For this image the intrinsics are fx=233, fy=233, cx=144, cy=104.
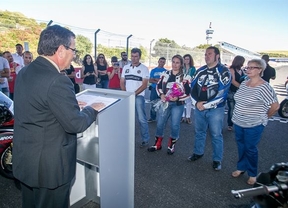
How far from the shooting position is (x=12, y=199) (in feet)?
9.21

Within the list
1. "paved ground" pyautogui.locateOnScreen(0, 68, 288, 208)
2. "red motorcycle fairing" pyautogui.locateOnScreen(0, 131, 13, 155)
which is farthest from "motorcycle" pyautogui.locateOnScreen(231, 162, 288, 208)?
"red motorcycle fairing" pyautogui.locateOnScreen(0, 131, 13, 155)

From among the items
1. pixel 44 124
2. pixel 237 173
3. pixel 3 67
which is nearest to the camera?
pixel 44 124

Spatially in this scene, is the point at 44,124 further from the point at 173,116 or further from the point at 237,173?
the point at 237,173

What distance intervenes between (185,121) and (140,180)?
3.17 metres

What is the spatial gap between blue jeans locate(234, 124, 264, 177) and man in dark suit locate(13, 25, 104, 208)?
2309 millimetres

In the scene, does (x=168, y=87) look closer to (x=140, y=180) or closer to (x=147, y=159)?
(x=147, y=159)

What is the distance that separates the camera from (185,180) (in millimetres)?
3287

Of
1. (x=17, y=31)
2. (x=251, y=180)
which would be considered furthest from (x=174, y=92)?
(x=17, y=31)

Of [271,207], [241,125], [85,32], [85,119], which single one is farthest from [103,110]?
[85,32]

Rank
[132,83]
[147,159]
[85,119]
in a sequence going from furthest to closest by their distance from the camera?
[132,83], [147,159], [85,119]

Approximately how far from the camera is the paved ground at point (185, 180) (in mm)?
2781

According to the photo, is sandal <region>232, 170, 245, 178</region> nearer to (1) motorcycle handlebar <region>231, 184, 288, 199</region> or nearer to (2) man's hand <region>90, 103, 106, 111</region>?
(2) man's hand <region>90, 103, 106, 111</region>

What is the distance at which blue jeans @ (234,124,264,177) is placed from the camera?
3.04 m

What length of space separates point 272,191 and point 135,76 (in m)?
3.51
